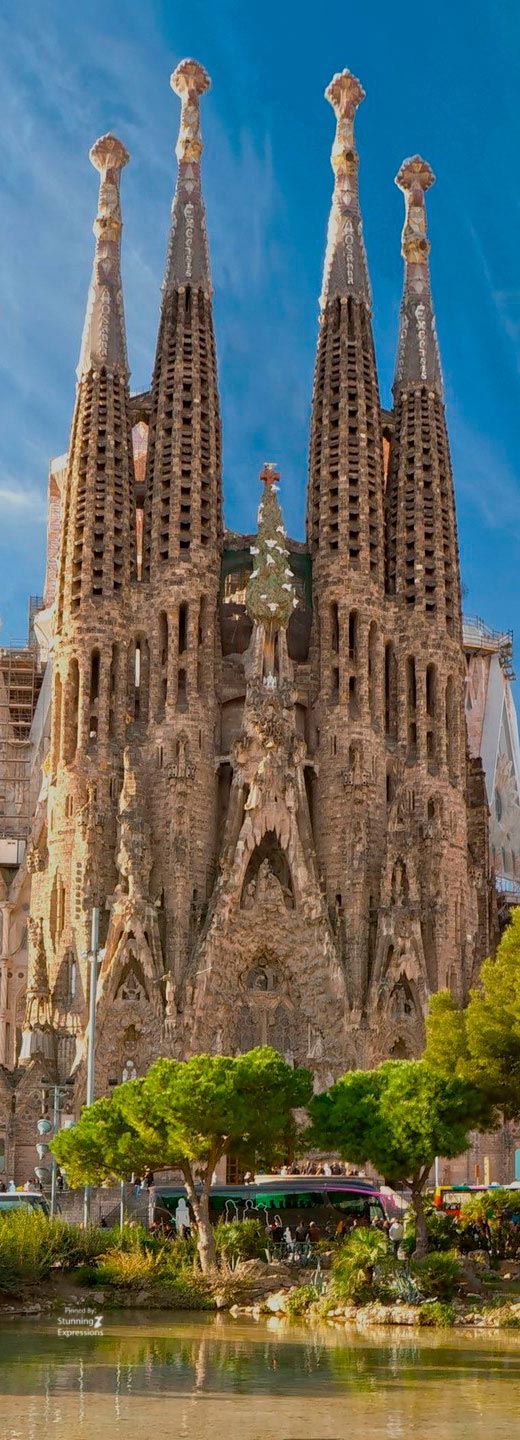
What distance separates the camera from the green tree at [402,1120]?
111 feet

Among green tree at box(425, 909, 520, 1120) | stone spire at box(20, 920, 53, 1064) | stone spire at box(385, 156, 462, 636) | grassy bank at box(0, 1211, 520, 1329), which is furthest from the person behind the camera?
stone spire at box(385, 156, 462, 636)

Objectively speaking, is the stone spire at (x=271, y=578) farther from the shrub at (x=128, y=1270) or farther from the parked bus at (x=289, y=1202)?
the shrub at (x=128, y=1270)

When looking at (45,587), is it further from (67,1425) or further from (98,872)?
(67,1425)

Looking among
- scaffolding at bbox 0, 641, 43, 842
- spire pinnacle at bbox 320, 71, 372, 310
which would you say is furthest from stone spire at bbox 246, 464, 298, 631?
scaffolding at bbox 0, 641, 43, 842

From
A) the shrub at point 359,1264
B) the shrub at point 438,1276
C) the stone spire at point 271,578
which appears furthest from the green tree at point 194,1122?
the stone spire at point 271,578

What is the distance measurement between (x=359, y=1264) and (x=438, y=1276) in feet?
4.55

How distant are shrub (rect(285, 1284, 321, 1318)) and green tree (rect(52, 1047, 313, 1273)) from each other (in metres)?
2.45

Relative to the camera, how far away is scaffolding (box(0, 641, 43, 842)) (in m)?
73.7

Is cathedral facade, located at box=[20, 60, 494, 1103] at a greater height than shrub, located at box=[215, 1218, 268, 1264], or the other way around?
cathedral facade, located at box=[20, 60, 494, 1103]

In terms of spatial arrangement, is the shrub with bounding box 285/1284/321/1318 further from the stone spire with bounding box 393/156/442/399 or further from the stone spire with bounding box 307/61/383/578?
the stone spire with bounding box 393/156/442/399

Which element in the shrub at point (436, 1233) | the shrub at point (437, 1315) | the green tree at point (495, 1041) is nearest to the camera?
the shrub at point (437, 1315)

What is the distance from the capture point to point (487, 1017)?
1500 inches

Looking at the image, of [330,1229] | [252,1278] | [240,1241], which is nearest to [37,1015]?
[330,1229]

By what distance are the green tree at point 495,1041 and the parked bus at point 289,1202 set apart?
3390 millimetres
